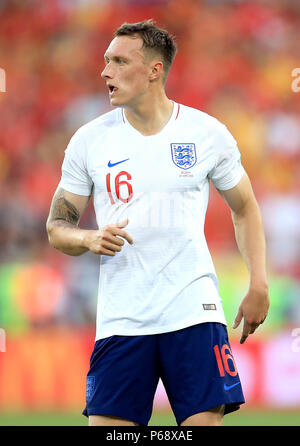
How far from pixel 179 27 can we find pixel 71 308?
193 inches

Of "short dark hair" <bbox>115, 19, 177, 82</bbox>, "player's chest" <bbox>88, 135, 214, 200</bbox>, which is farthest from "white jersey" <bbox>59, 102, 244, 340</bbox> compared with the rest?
"short dark hair" <bbox>115, 19, 177, 82</bbox>

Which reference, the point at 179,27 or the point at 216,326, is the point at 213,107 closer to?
the point at 179,27

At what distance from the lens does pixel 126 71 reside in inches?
140

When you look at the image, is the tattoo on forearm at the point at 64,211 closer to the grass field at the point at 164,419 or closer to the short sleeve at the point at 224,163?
the short sleeve at the point at 224,163

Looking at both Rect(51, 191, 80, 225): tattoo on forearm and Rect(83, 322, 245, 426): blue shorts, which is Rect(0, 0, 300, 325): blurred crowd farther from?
Rect(83, 322, 245, 426): blue shorts

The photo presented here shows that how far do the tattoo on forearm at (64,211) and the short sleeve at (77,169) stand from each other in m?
0.06

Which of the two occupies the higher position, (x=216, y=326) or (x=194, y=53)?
(x=194, y=53)

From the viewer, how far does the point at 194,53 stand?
11742 mm

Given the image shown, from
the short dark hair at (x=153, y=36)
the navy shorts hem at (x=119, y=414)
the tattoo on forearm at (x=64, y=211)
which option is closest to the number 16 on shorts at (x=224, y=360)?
the navy shorts hem at (x=119, y=414)

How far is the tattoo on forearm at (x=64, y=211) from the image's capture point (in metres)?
3.56

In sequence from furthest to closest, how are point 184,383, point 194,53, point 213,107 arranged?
point 194,53, point 213,107, point 184,383

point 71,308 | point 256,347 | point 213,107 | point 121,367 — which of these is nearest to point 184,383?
point 121,367

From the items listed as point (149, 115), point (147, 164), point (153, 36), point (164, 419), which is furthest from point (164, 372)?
point (164, 419)

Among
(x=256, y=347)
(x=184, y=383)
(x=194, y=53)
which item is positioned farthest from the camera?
(x=194, y=53)
